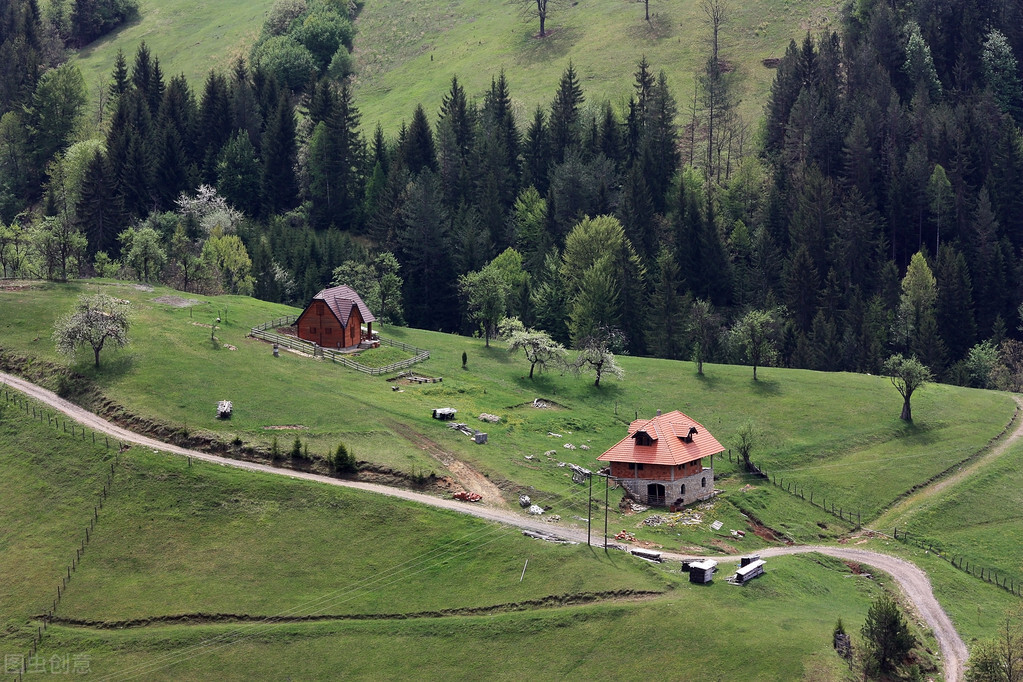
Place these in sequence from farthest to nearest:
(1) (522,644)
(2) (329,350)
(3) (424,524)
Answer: (2) (329,350) < (3) (424,524) < (1) (522,644)

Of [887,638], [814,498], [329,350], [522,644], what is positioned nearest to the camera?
[887,638]

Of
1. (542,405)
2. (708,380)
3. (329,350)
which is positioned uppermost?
(329,350)

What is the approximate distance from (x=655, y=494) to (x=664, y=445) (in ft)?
16.7

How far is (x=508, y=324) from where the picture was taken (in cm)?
16525

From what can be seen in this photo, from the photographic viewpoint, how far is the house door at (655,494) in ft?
404

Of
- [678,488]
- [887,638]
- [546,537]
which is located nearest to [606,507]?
[546,537]

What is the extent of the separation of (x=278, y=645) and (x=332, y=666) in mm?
5097

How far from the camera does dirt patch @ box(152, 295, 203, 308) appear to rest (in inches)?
6368

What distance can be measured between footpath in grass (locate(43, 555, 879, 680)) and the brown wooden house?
2343 inches

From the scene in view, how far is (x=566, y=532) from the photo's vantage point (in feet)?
363

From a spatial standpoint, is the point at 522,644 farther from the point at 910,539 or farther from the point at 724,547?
the point at 910,539

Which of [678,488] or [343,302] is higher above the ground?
[343,302]

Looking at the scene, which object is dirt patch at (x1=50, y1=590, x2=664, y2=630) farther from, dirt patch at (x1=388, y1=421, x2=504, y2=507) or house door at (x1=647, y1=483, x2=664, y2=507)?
house door at (x1=647, y1=483, x2=664, y2=507)

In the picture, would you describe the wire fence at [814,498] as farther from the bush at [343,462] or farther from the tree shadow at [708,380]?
the bush at [343,462]
